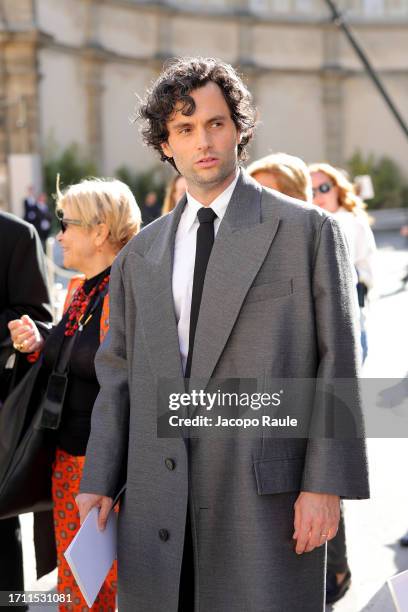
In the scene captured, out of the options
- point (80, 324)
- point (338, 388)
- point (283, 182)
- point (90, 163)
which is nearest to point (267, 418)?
point (338, 388)

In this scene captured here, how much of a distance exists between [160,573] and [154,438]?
0.39 meters

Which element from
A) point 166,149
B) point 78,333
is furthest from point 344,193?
point 166,149

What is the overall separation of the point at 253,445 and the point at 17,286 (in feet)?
5.39

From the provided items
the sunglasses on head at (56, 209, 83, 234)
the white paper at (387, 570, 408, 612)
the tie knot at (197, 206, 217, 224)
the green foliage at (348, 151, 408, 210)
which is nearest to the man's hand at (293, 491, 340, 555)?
the white paper at (387, 570, 408, 612)

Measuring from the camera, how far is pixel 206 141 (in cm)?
256

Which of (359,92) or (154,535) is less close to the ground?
(359,92)

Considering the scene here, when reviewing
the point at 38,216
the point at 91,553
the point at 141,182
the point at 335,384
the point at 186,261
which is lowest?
the point at 91,553

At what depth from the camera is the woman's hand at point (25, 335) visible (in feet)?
11.1

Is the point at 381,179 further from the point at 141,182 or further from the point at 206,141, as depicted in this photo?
the point at 206,141

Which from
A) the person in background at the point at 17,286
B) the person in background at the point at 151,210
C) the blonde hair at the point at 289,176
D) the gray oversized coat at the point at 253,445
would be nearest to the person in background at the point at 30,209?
the person in background at the point at 151,210

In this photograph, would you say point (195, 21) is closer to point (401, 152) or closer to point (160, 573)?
point (401, 152)

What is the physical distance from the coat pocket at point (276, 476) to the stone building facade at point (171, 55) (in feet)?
73.2

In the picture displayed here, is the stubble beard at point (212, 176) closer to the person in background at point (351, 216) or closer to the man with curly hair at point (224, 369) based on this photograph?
the man with curly hair at point (224, 369)

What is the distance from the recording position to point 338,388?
2.41m
